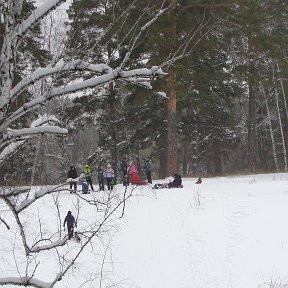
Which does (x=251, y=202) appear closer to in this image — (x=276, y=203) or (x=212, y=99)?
(x=276, y=203)

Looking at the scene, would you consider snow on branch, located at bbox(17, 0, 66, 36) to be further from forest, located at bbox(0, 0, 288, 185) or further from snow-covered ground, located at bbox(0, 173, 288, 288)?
snow-covered ground, located at bbox(0, 173, 288, 288)

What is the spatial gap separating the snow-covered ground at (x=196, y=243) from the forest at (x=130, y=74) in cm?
305

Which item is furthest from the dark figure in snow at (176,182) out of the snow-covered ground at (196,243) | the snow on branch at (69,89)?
the snow on branch at (69,89)

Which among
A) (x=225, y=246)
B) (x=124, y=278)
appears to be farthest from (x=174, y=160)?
(x=124, y=278)

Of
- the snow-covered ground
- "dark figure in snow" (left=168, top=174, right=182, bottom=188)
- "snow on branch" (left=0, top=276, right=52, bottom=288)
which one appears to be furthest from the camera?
"dark figure in snow" (left=168, top=174, right=182, bottom=188)

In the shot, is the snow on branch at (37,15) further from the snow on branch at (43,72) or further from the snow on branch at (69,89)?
the snow on branch at (69,89)

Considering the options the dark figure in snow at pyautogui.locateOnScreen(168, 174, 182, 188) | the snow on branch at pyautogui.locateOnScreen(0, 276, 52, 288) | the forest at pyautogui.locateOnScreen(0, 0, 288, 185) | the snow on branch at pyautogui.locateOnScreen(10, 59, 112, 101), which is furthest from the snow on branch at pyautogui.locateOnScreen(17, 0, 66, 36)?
the dark figure in snow at pyautogui.locateOnScreen(168, 174, 182, 188)

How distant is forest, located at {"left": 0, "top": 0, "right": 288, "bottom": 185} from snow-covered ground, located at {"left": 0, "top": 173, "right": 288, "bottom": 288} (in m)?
3.05

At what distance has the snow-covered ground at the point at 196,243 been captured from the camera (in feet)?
35.7

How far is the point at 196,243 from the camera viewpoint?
41.8 ft

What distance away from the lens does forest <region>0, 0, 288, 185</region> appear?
375 cm

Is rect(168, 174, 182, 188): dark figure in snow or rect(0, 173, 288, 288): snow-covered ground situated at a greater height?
rect(168, 174, 182, 188): dark figure in snow

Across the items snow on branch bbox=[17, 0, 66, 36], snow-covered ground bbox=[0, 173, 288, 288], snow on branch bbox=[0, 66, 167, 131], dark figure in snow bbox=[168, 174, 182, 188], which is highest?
snow on branch bbox=[17, 0, 66, 36]

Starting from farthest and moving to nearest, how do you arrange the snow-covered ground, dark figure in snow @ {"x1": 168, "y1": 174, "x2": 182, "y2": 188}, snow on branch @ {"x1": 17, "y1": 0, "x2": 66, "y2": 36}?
1. dark figure in snow @ {"x1": 168, "y1": 174, "x2": 182, "y2": 188}
2. the snow-covered ground
3. snow on branch @ {"x1": 17, "y1": 0, "x2": 66, "y2": 36}
